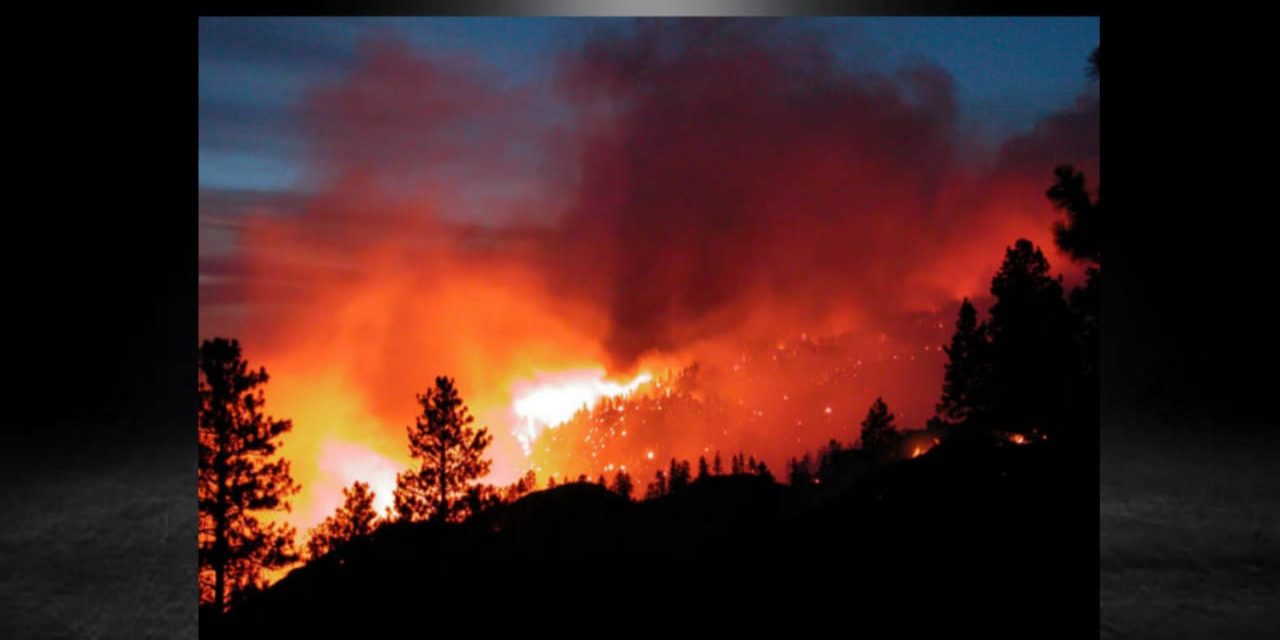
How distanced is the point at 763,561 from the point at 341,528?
428cm

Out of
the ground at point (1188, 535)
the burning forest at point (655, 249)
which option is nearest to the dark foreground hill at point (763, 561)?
the burning forest at point (655, 249)

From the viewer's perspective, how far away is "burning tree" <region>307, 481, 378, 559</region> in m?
10.1

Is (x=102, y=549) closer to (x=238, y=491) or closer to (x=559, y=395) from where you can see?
(x=559, y=395)

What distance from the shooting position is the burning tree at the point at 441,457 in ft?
29.9

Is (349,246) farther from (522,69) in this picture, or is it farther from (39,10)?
(39,10)

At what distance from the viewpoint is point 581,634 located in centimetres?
943

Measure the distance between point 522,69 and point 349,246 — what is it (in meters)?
2.23

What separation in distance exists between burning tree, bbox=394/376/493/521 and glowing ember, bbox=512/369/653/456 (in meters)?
0.51

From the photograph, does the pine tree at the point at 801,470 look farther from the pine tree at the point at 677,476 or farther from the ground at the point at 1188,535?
the ground at the point at 1188,535

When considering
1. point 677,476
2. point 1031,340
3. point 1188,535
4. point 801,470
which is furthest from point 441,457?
point 1188,535

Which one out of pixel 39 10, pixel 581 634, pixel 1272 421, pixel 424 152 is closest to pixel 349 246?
pixel 424 152

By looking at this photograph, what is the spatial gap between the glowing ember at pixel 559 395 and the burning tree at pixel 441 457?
511 millimetres

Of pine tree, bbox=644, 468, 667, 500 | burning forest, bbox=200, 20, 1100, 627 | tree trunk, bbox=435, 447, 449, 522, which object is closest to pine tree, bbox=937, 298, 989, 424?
burning forest, bbox=200, 20, 1100, 627

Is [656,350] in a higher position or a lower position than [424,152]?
lower
